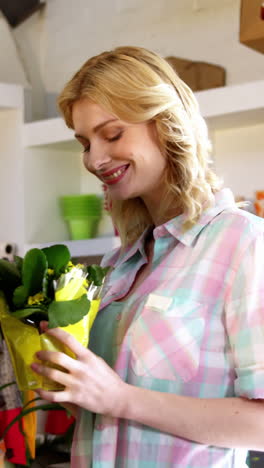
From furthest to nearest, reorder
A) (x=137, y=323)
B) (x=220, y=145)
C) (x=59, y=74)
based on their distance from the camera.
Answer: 1. (x=59, y=74)
2. (x=220, y=145)
3. (x=137, y=323)

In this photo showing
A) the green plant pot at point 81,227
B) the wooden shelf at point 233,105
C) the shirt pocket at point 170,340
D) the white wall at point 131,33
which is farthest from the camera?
the green plant pot at point 81,227

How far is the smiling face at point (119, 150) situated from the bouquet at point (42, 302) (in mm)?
171

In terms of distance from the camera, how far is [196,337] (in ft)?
4.12

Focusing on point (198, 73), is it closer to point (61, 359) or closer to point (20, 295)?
point (20, 295)

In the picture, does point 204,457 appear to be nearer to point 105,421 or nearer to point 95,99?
point 105,421

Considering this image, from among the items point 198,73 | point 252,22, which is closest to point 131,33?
point 198,73

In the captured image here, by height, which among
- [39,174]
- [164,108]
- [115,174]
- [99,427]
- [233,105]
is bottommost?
[39,174]

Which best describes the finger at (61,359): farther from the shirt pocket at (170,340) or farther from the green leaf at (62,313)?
the shirt pocket at (170,340)

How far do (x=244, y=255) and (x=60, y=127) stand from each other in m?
1.99

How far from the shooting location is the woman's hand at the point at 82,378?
3.81 feet

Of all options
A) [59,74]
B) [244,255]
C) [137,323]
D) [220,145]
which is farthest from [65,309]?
[59,74]

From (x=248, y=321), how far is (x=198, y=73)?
6.04ft

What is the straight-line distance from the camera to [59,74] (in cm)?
356

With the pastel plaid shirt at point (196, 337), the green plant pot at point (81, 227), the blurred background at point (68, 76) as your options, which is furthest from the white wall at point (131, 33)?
the pastel plaid shirt at point (196, 337)
